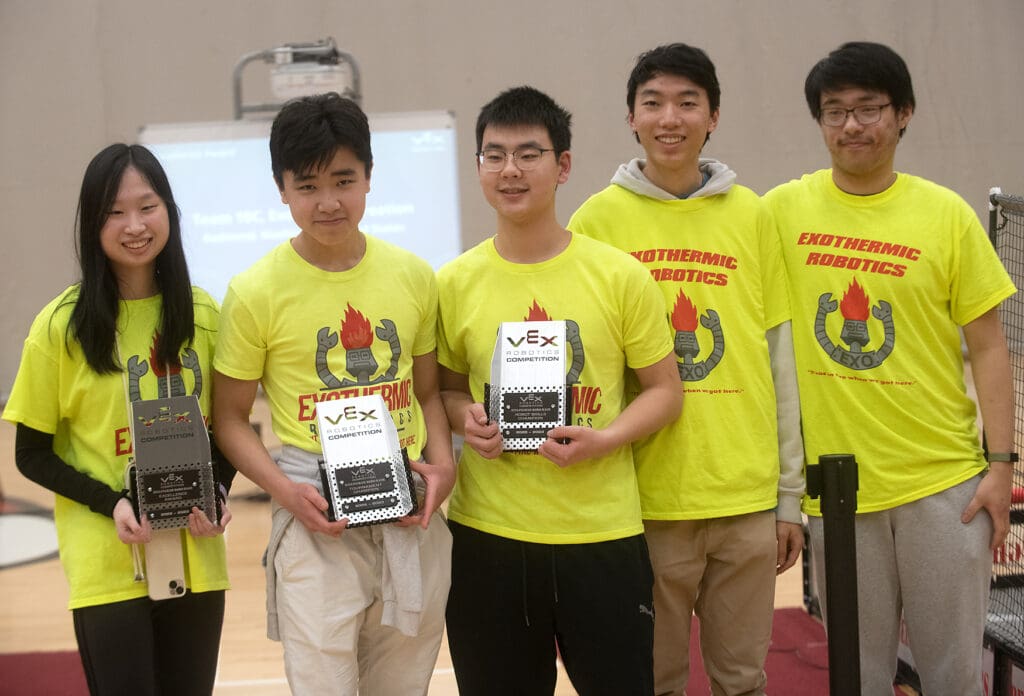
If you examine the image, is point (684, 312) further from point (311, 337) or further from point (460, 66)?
point (460, 66)

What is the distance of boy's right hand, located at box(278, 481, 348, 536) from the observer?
7.18 feet

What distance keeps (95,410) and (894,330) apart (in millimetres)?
1901

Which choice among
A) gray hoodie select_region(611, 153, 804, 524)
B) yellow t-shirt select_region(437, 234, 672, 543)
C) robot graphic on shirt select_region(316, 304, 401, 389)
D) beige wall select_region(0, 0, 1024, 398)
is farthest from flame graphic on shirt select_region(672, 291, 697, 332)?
beige wall select_region(0, 0, 1024, 398)

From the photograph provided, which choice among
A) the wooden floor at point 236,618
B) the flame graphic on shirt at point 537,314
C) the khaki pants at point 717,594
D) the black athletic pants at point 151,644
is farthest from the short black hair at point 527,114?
the wooden floor at point 236,618

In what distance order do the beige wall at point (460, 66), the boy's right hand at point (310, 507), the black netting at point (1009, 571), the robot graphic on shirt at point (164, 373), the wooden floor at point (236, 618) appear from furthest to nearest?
the beige wall at point (460, 66) < the wooden floor at point (236, 618) < the black netting at point (1009, 571) < the robot graphic on shirt at point (164, 373) < the boy's right hand at point (310, 507)

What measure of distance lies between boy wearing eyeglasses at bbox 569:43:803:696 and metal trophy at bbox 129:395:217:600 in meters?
1.04

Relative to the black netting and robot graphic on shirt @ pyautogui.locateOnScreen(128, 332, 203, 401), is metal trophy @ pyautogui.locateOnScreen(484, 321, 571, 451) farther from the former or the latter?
the black netting

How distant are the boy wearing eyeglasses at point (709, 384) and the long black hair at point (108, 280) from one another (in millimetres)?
1012

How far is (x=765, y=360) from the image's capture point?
2.59 meters

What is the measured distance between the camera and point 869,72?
259 centimetres

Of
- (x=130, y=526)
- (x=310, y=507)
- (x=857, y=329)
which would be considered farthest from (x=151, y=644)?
(x=857, y=329)

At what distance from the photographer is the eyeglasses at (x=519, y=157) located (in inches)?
93.6

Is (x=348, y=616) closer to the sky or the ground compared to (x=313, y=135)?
closer to the ground

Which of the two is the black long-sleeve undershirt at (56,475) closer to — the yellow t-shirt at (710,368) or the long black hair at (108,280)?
the long black hair at (108,280)
